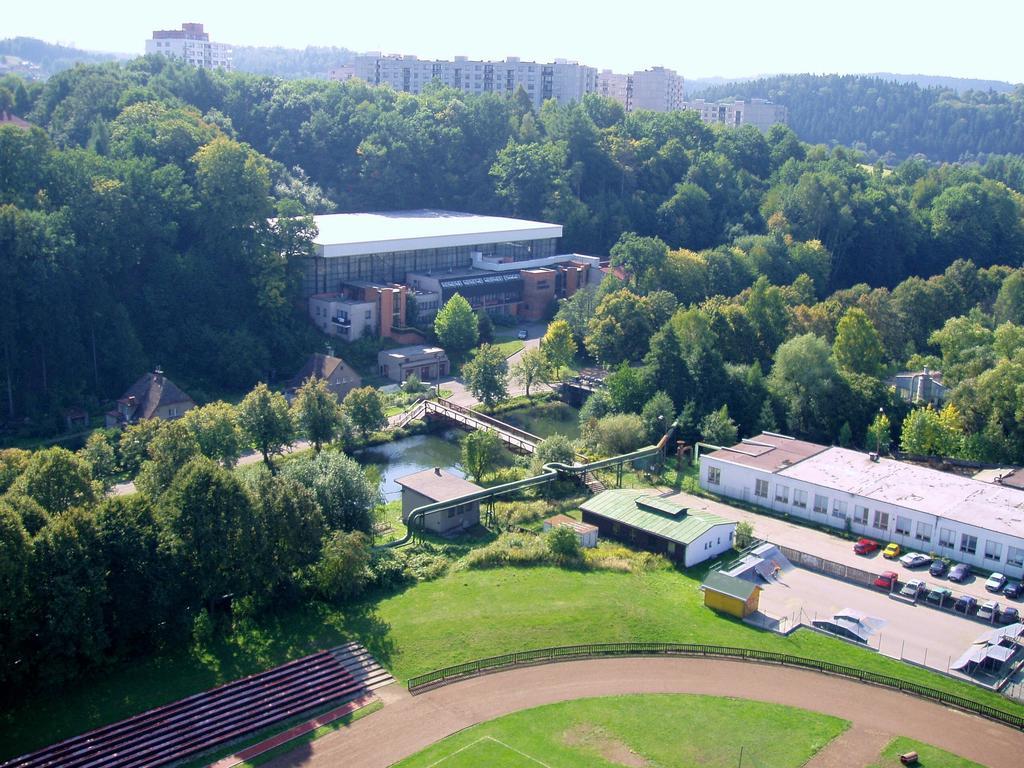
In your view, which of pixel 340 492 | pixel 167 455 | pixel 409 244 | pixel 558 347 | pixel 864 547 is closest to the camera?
pixel 340 492

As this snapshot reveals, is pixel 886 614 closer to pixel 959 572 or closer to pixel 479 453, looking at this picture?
pixel 959 572

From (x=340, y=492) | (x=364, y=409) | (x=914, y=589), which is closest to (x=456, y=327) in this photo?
(x=364, y=409)

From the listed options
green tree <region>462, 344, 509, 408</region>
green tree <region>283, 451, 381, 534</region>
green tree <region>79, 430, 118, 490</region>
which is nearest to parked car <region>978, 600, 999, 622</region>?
green tree <region>283, 451, 381, 534</region>

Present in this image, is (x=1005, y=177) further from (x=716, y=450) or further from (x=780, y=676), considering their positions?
(x=780, y=676)

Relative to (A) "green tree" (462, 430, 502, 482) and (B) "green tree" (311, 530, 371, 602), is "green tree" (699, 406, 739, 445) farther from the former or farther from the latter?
(B) "green tree" (311, 530, 371, 602)

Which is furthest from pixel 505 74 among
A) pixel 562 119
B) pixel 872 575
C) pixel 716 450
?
pixel 872 575

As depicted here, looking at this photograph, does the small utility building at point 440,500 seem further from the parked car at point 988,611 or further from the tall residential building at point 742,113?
the tall residential building at point 742,113
